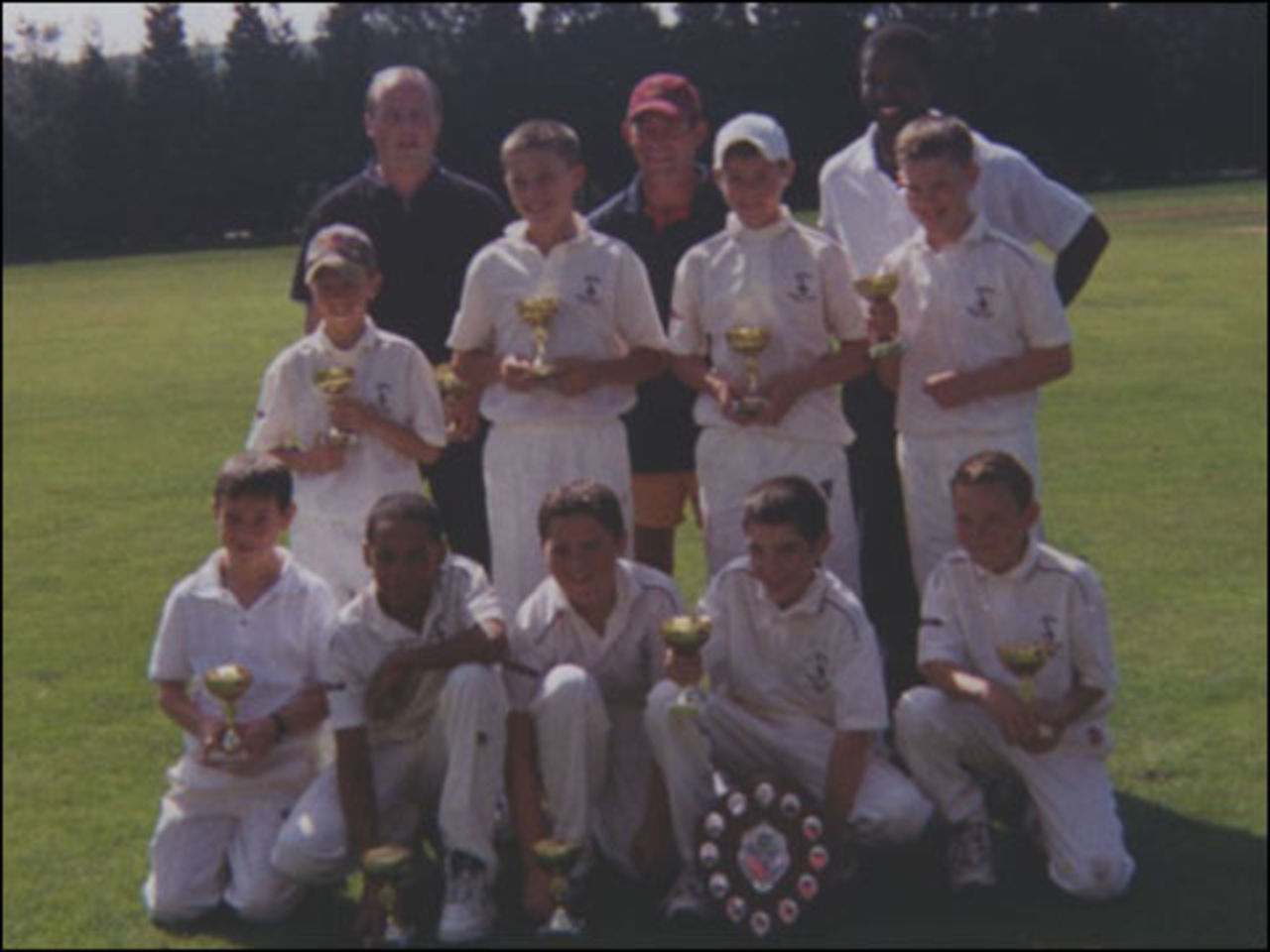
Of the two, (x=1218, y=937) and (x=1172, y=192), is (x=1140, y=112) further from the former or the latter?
(x=1218, y=937)

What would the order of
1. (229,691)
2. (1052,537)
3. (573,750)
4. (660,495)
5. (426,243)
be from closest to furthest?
(229,691), (573,750), (660,495), (426,243), (1052,537)

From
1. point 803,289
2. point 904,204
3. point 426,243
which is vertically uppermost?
point 904,204

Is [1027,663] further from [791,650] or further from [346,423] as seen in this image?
[346,423]

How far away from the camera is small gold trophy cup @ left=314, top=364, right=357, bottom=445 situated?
628 cm

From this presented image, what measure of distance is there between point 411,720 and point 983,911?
177 centimetres

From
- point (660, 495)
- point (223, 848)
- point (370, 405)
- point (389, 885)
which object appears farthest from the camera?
point (660, 495)

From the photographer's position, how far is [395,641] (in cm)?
571

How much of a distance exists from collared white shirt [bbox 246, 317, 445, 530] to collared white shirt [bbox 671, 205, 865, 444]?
3.12ft

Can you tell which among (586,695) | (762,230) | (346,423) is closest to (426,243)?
(346,423)

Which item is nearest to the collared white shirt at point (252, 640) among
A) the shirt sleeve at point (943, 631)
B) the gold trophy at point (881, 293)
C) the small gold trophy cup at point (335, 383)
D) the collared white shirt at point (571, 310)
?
the small gold trophy cup at point (335, 383)

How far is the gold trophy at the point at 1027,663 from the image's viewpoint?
547 centimetres

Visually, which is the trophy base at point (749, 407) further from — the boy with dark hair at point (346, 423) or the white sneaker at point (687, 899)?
the white sneaker at point (687, 899)

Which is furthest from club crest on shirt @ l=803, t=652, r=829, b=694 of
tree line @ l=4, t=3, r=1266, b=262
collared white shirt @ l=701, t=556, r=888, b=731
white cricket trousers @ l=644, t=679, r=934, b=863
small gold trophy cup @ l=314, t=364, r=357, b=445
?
tree line @ l=4, t=3, r=1266, b=262

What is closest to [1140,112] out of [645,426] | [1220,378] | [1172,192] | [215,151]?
[1172,192]
